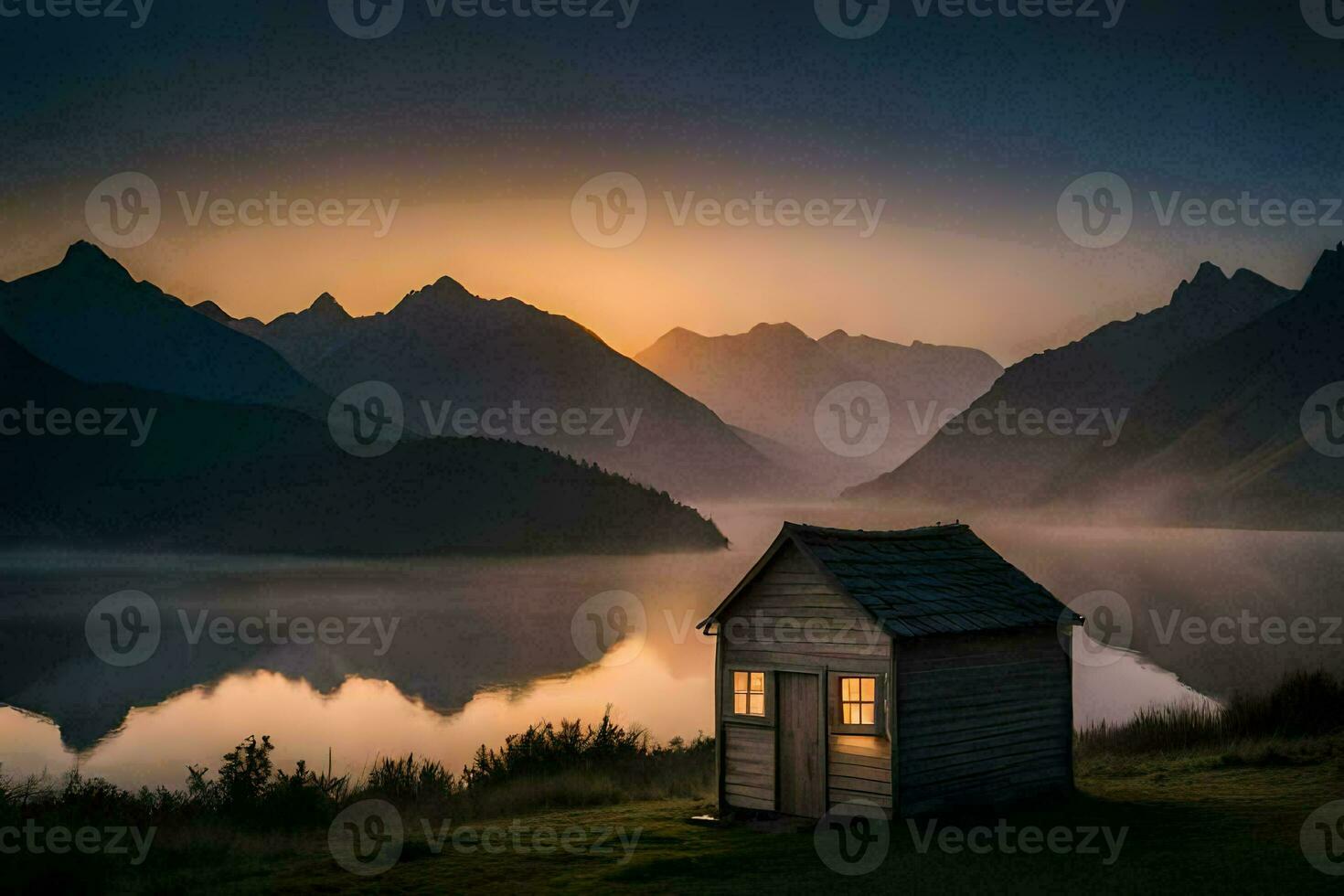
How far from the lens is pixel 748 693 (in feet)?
66.3

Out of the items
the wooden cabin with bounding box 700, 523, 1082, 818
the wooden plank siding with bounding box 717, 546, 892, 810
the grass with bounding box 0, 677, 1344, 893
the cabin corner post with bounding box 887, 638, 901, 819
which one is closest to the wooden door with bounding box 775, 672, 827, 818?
the wooden cabin with bounding box 700, 523, 1082, 818

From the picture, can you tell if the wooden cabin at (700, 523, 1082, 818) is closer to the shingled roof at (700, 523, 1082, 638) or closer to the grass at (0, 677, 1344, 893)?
the shingled roof at (700, 523, 1082, 638)

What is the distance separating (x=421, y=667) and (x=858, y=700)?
4196 cm

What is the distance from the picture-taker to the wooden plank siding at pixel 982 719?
18641 millimetres

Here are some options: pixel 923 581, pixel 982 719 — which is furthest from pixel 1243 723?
pixel 923 581

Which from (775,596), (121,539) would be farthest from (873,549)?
(121,539)

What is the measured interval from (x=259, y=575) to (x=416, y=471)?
140ft

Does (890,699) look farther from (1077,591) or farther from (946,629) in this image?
(1077,591)

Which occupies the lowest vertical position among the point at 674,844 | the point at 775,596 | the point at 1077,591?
the point at 674,844

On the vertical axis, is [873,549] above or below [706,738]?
above

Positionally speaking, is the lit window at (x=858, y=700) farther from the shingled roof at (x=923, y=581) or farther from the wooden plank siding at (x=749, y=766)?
the wooden plank siding at (x=749, y=766)

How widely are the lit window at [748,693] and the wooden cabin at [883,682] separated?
2 cm

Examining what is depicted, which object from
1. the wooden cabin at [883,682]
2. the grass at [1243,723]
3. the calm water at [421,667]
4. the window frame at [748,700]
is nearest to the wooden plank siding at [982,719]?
the wooden cabin at [883,682]

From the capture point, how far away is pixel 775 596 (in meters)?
20.0
